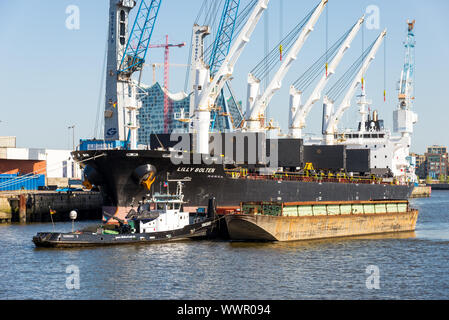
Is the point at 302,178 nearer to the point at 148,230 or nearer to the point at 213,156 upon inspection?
the point at 213,156

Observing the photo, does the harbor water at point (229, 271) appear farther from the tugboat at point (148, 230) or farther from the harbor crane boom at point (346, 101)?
the harbor crane boom at point (346, 101)

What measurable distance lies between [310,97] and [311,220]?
139 feet

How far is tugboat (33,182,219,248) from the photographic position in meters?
38.1

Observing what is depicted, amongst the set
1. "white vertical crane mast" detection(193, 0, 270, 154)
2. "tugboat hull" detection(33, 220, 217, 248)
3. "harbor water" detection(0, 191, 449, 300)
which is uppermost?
"white vertical crane mast" detection(193, 0, 270, 154)

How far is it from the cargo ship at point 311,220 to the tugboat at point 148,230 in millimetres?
2462

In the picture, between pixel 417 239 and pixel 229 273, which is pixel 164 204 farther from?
pixel 417 239

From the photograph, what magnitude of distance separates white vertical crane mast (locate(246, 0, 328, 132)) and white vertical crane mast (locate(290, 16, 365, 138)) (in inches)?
364

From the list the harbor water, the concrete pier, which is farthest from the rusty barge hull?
the concrete pier

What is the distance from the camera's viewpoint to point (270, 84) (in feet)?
232

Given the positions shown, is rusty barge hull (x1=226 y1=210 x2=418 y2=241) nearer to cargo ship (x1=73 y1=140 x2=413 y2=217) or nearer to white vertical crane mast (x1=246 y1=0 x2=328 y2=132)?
cargo ship (x1=73 y1=140 x2=413 y2=217)

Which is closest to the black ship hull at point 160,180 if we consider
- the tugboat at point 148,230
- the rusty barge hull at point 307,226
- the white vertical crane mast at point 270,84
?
the tugboat at point 148,230
